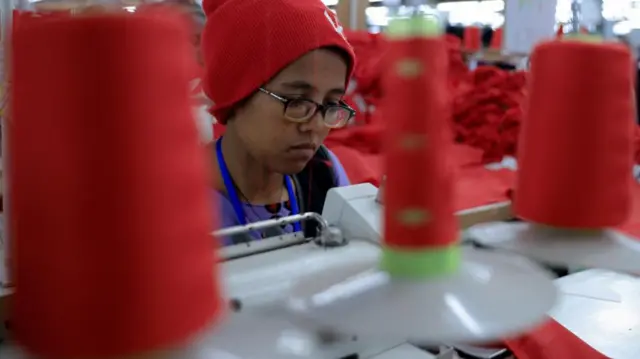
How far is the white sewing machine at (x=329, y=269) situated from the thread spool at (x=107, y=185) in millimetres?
78

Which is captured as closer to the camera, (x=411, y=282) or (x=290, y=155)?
(x=411, y=282)

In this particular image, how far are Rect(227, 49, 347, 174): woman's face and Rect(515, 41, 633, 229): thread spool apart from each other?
19.2 inches

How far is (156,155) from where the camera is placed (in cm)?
28

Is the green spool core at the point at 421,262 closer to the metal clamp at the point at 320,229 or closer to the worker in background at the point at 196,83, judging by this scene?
the worker in background at the point at 196,83

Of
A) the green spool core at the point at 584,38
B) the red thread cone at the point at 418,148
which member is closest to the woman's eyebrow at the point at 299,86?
the green spool core at the point at 584,38

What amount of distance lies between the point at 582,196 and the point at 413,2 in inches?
8.2

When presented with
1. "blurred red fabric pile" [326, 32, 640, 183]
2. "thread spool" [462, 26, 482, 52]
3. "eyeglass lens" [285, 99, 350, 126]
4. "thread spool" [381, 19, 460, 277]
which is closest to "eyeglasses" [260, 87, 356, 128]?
"eyeglass lens" [285, 99, 350, 126]

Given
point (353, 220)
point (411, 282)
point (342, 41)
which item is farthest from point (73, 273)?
point (342, 41)

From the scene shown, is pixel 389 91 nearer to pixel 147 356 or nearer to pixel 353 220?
pixel 147 356

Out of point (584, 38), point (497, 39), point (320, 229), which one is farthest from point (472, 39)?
point (584, 38)

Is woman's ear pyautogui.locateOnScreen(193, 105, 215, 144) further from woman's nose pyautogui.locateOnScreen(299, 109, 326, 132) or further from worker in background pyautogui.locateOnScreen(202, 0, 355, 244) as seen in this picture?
woman's nose pyautogui.locateOnScreen(299, 109, 326, 132)

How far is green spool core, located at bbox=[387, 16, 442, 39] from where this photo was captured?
0.31m

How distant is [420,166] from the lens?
1.08 ft

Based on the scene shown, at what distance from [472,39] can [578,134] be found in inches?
104
